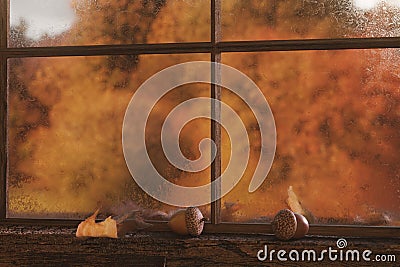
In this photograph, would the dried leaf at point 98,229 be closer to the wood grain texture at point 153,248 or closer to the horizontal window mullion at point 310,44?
the wood grain texture at point 153,248

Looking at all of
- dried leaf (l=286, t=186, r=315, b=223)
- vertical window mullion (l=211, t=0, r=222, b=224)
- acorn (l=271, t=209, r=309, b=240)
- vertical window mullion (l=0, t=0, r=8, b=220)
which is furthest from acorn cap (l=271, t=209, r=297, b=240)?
vertical window mullion (l=0, t=0, r=8, b=220)

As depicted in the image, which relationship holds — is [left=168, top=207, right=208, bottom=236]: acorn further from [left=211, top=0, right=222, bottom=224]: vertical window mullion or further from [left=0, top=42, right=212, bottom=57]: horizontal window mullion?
[left=0, top=42, right=212, bottom=57]: horizontal window mullion

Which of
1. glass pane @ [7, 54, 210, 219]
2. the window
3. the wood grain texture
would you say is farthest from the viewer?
glass pane @ [7, 54, 210, 219]

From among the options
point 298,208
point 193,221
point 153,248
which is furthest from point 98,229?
point 298,208

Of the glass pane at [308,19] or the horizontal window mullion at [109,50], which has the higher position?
the glass pane at [308,19]

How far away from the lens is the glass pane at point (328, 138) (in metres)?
2.04

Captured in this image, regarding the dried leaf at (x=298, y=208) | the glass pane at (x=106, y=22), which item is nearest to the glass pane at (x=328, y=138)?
the dried leaf at (x=298, y=208)

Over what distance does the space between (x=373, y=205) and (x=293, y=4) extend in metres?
0.66

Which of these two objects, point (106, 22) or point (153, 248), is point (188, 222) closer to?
point (153, 248)

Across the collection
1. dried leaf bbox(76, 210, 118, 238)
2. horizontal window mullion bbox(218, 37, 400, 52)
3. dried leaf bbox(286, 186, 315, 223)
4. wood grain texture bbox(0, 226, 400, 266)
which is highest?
horizontal window mullion bbox(218, 37, 400, 52)

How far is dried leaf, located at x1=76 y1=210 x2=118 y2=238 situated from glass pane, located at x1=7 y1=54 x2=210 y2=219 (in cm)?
12

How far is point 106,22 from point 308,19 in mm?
651

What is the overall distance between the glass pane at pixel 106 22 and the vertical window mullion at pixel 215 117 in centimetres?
3

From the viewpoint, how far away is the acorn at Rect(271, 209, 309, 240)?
1.96 metres
